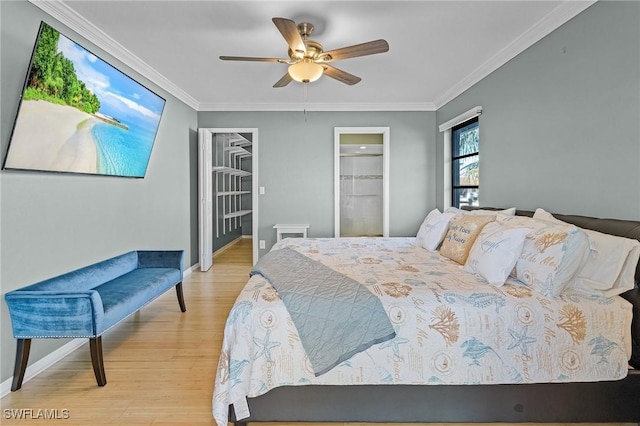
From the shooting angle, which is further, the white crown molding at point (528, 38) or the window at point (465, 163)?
the window at point (465, 163)

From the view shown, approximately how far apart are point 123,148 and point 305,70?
5.98ft

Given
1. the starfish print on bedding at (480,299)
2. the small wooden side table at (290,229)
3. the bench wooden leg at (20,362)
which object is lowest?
the bench wooden leg at (20,362)

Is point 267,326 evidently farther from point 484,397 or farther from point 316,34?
point 316,34

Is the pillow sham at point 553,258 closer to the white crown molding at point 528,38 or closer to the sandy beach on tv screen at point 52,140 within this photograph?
the white crown molding at point 528,38

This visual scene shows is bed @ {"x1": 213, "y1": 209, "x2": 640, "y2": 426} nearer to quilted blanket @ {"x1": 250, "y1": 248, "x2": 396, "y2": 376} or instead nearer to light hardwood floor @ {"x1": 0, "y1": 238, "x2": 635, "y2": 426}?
quilted blanket @ {"x1": 250, "y1": 248, "x2": 396, "y2": 376}

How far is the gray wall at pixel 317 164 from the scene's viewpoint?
5105mm

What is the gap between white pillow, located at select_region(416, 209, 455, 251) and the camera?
2953 millimetres

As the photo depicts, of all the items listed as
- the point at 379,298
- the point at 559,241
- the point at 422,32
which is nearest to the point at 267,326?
the point at 379,298

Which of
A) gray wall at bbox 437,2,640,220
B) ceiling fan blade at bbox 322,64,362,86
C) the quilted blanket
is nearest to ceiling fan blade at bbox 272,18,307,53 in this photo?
ceiling fan blade at bbox 322,64,362,86

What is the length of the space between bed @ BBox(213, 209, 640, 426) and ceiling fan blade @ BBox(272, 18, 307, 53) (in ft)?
5.32

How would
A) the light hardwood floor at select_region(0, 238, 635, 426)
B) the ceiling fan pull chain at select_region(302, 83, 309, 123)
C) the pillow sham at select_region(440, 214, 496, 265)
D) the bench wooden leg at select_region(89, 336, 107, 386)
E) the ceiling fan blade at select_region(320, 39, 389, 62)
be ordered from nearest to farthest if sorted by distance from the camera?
the light hardwood floor at select_region(0, 238, 635, 426) → the bench wooden leg at select_region(89, 336, 107, 386) → the ceiling fan blade at select_region(320, 39, 389, 62) → the pillow sham at select_region(440, 214, 496, 265) → the ceiling fan pull chain at select_region(302, 83, 309, 123)

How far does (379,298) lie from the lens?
1.70 meters

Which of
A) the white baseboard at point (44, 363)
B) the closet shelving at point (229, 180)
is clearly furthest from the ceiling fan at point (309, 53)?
the closet shelving at point (229, 180)

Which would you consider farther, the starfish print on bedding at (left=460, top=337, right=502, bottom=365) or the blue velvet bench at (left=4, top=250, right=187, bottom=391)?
the blue velvet bench at (left=4, top=250, right=187, bottom=391)
